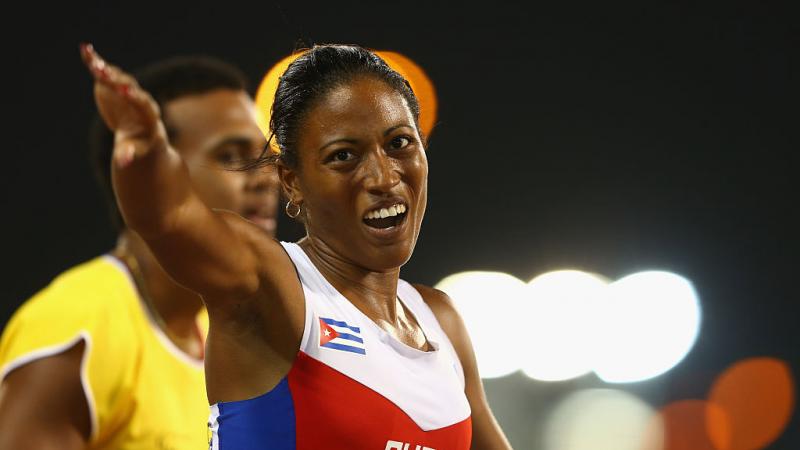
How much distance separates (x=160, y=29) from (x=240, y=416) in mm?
6568

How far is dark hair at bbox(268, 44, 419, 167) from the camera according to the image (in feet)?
6.63

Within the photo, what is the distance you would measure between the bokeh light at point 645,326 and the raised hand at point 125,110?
9931 millimetres

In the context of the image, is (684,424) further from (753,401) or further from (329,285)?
(329,285)

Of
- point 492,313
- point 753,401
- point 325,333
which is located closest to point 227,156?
point 325,333

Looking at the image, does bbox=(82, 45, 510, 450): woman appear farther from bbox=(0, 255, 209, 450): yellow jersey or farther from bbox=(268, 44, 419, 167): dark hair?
bbox=(0, 255, 209, 450): yellow jersey

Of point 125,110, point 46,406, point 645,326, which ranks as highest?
point 645,326

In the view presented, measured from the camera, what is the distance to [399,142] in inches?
80.7

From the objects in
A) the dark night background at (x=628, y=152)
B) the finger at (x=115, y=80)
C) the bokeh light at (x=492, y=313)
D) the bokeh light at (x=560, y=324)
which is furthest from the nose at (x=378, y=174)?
the bokeh light at (x=560, y=324)

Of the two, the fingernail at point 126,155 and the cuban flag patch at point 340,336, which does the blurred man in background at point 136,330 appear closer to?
the cuban flag patch at point 340,336

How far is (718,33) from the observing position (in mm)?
11211

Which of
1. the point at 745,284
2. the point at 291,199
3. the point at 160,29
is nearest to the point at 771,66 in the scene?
the point at 745,284

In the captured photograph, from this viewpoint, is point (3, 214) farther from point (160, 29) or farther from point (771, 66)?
point (771, 66)

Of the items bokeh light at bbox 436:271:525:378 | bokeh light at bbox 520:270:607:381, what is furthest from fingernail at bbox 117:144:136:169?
bokeh light at bbox 520:270:607:381

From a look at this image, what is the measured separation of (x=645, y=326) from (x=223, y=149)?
30.0 feet
